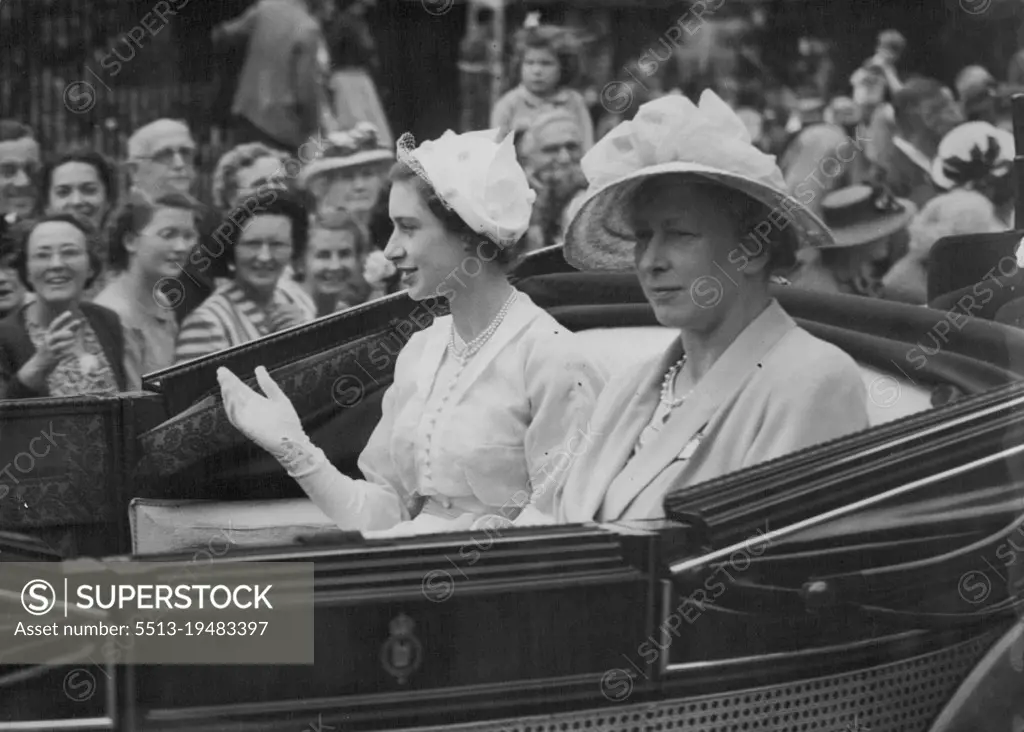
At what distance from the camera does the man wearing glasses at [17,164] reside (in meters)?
2.17

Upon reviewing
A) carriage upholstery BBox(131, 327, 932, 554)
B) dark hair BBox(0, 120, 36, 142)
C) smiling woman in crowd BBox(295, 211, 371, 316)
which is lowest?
carriage upholstery BBox(131, 327, 932, 554)

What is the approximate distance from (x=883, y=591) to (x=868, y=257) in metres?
0.78

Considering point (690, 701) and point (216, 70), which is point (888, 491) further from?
point (216, 70)

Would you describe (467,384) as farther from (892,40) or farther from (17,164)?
(17,164)

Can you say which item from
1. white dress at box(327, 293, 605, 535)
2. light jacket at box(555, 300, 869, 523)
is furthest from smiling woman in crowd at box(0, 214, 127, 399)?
light jacket at box(555, 300, 869, 523)

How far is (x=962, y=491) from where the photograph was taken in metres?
1.46

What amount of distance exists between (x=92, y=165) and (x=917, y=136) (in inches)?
54.8

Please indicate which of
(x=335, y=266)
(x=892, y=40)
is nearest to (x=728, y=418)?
(x=892, y=40)

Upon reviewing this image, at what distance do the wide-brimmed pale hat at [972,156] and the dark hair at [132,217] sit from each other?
1276 mm

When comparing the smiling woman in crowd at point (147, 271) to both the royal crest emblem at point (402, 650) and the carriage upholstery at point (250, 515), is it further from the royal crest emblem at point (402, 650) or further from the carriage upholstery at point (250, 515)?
the royal crest emblem at point (402, 650)

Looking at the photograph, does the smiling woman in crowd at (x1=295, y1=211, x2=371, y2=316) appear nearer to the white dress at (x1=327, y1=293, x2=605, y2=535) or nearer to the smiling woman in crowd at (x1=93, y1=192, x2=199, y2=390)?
the smiling woman in crowd at (x1=93, y1=192, x2=199, y2=390)

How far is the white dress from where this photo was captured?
176 centimetres

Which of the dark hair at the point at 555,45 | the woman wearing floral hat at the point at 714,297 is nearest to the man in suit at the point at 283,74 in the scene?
the dark hair at the point at 555,45

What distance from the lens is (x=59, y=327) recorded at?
209cm
